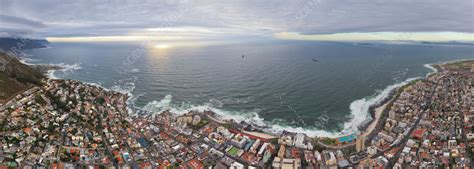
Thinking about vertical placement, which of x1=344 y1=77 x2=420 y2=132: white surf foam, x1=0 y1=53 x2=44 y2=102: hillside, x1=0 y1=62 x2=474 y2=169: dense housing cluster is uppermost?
x1=0 y1=53 x2=44 y2=102: hillside

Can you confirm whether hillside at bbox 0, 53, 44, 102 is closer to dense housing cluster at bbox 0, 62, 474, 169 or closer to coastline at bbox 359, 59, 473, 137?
dense housing cluster at bbox 0, 62, 474, 169

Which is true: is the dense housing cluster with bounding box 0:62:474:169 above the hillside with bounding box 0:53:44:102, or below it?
below

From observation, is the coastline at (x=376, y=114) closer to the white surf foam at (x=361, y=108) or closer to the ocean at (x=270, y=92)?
the white surf foam at (x=361, y=108)

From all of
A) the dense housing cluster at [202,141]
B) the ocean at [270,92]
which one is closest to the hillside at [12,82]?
the dense housing cluster at [202,141]

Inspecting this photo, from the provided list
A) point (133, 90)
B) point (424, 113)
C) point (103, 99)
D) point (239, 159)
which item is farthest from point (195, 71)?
point (424, 113)

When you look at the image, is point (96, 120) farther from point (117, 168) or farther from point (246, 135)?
point (246, 135)

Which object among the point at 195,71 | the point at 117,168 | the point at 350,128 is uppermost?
the point at 195,71

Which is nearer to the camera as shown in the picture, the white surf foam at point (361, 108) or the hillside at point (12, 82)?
the white surf foam at point (361, 108)

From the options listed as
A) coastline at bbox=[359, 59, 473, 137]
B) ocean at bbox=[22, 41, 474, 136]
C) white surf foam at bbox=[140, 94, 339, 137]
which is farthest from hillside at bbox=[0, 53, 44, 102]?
coastline at bbox=[359, 59, 473, 137]
